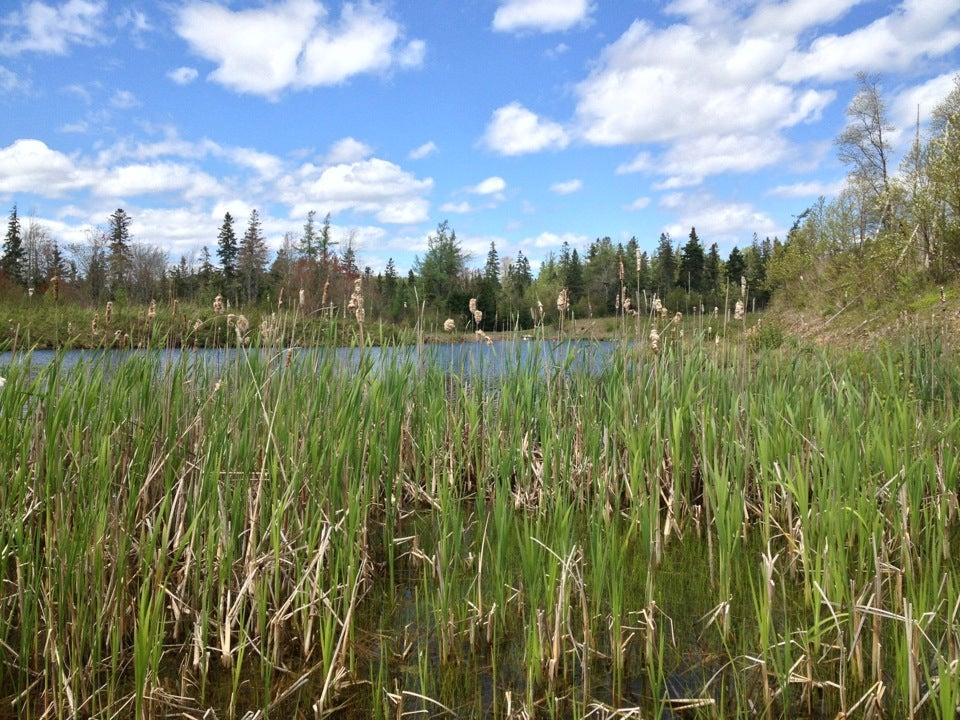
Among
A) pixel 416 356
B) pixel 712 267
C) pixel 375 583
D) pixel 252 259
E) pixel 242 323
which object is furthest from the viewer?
pixel 712 267

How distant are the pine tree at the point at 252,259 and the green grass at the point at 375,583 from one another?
38027 millimetres

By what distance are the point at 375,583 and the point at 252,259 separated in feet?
146

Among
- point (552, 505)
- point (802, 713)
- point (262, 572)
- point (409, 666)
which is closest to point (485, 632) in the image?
point (409, 666)

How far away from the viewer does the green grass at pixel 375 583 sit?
176cm

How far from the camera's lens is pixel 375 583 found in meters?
2.67

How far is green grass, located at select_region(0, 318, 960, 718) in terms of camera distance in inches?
69.5

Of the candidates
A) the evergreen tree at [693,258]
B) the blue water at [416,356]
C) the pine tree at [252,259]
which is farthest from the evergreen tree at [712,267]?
the blue water at [416,356]

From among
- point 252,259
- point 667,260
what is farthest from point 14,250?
point 667,260

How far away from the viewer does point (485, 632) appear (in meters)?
2.15

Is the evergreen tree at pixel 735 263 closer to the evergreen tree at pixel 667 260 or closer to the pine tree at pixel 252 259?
the evergreen tree at pixel 667 260

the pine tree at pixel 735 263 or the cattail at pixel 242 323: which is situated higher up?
the pine tree at pixel 735 263

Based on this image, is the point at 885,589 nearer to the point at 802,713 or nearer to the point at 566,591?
the point at 802,713

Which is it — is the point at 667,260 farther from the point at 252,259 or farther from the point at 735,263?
the point at 252,259

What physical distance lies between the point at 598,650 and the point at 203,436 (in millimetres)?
1751
